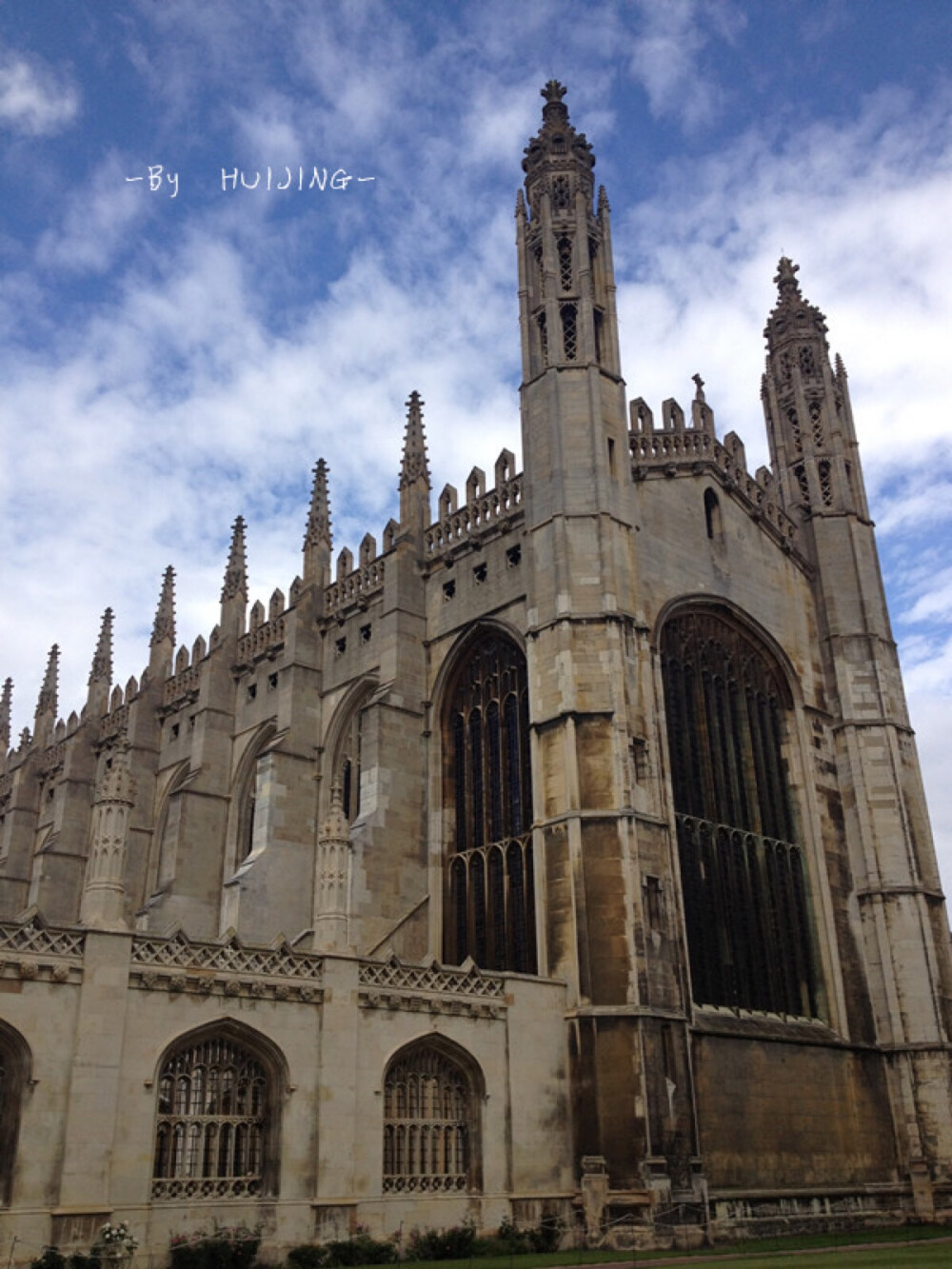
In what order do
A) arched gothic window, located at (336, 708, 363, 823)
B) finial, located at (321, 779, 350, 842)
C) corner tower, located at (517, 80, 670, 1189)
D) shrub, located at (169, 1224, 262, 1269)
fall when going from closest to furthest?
shrub, located at (169, 1224, 262, 1269)
finial, located at (321, 779, 350, 842)
corner tower, located at (517, 80, 670, 1189)
arched gothic window, located at (336, 708, 363, 823)

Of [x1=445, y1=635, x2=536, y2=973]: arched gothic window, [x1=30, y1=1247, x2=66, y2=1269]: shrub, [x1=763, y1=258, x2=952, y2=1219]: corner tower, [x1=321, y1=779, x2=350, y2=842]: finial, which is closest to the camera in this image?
[x1=30, y1=1247, x2=66, y2=1269]: shrub

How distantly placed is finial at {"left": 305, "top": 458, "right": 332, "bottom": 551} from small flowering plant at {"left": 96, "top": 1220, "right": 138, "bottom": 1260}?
23888 mm

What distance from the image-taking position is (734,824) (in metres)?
30.0

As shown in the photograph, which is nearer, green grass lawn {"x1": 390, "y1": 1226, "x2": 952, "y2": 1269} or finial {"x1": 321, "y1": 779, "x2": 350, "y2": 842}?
green grass lawn {"x1": 390, "y1": 1226, "x2": 952, "y2": 1269}

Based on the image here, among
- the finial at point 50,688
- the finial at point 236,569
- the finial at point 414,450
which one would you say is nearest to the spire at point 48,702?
the finial at point 50,688

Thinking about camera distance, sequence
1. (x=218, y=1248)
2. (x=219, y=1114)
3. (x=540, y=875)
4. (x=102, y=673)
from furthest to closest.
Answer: (x=102, y=673) → (x=540, y=875) → (x=219, y=1114) → (x=218, y=1248)

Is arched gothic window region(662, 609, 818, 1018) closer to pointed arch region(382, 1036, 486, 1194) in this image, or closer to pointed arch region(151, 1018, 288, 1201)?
pointed arch region(382, 1036, 486, 1194)

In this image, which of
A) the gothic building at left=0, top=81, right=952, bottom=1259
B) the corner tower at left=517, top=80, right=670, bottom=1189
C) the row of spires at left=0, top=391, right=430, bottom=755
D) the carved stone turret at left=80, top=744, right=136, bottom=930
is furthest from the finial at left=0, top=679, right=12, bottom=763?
the carved stone turret at left=80, top=744, right=136, bottom=930

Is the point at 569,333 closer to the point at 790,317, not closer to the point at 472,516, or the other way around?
the point at 472,516

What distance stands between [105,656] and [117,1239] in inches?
1426

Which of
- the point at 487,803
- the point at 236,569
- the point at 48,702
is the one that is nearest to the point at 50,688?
the point at 48,702

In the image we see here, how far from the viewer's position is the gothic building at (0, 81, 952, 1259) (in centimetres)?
1884

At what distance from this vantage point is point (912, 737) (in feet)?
113

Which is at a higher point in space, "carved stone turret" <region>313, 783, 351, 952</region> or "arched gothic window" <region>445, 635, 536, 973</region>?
"arched gothic window" <region>445, 635, 536, 973</region>
